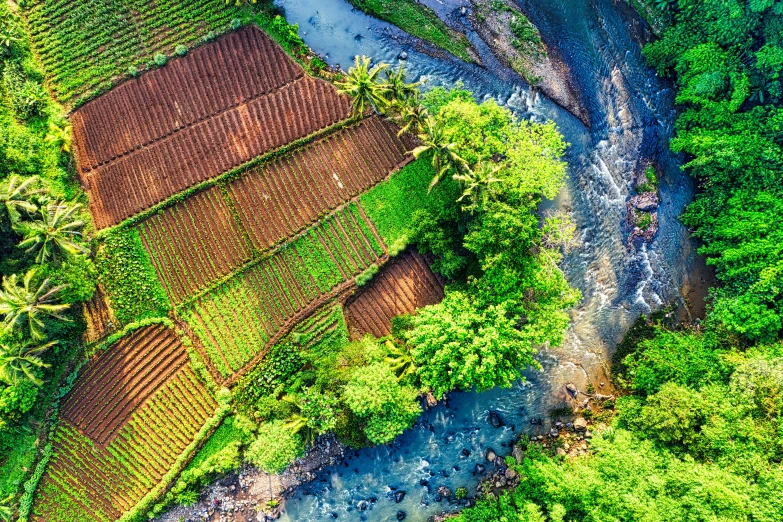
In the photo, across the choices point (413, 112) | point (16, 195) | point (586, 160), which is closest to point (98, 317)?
point (16, 195)

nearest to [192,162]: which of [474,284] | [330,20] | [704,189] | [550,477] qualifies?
[330,20]

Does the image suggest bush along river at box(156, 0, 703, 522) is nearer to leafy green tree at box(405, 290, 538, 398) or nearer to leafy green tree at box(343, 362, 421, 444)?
leafy green tree at box(343, 362, 421, 444)

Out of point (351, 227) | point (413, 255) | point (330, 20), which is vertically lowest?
point (413, 255)

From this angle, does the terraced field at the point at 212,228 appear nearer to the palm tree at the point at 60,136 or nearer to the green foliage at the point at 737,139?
the palm tree at the point at 60,136

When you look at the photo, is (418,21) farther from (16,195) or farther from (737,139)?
(16,195)

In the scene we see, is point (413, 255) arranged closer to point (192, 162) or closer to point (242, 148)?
point (242, 148)

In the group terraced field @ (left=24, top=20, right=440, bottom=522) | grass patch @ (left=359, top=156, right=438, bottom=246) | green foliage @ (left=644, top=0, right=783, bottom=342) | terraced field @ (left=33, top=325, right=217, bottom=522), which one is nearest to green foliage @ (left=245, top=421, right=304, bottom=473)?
terraced field @ (left=24, top=20, right=440, bottom=522)
